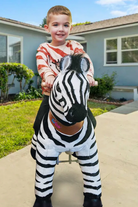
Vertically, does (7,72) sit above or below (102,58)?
below

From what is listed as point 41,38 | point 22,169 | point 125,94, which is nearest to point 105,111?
point 125,94

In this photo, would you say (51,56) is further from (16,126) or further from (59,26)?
(16,126)

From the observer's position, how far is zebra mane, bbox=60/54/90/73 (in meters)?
1.40

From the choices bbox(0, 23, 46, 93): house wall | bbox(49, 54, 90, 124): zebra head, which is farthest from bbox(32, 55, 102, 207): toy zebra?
bbox(0, 23, 46, 93): house wall

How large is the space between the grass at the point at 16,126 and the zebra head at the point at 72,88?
7.80 ft

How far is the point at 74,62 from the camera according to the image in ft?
4.66

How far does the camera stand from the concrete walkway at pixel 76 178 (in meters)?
2.15

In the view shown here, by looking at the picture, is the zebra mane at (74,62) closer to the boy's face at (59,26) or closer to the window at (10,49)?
the boy's face at (59,26)

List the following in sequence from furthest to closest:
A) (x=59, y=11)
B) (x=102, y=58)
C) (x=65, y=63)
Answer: (x=102, y=58)
(x=59, y=11)
(x=65, y=63)

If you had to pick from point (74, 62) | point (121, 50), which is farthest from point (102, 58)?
point (74, 62)

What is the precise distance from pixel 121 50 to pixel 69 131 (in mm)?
10159

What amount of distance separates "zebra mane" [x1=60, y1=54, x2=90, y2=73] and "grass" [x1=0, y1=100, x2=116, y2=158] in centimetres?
248

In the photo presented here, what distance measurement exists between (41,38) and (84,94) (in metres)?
10.1

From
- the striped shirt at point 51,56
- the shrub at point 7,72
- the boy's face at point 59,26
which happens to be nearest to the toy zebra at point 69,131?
the striped shirt at point 51,56
